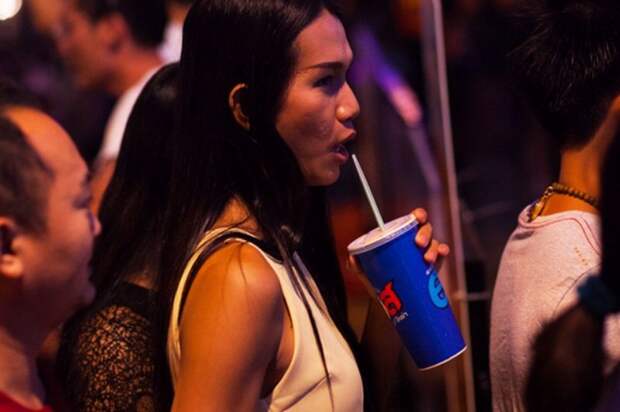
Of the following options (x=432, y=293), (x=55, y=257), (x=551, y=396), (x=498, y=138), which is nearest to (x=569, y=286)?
(x=432, y=293)

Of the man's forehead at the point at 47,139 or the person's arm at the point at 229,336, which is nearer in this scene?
the man's forehead at the point at 47,139

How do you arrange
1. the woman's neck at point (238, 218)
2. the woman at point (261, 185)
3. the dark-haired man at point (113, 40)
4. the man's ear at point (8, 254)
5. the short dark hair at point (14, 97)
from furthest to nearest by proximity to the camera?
the dark-haired man at point (113, 40)
the woman's neck at point (238, 218)
the woman at point (261, 185)
the short dark hair at point (14, 97)
the man's ear at point (8, 254)

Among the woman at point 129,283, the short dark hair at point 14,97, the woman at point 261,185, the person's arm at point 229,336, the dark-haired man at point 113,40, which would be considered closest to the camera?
the short dark hair at point 14,97

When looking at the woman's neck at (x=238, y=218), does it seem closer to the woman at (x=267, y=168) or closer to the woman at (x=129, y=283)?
the woman at (x=267, y=168)

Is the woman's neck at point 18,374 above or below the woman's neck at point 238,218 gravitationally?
below

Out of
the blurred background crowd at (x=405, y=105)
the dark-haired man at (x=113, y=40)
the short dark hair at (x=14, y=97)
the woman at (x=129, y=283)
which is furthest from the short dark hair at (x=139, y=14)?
the short dark hair at (x=14, y=97)

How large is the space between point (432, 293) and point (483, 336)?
47.1 inches

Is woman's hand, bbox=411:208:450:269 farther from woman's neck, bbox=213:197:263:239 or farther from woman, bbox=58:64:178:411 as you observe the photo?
woman, bbox=58:64:178:411

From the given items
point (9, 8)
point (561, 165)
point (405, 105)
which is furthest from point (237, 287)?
point (9, 8)

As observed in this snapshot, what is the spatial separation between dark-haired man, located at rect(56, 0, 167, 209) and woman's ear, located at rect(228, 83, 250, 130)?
234 cm

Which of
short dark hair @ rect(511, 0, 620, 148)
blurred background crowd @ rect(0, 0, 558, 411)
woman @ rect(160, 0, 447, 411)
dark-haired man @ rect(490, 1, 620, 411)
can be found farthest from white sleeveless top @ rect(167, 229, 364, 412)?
blurred background crowd @ rect(0, 0, 558, 411)

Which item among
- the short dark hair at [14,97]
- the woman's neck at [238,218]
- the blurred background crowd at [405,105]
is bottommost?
the blurred background crowd at [405,105]

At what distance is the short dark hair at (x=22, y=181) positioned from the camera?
1.59 meters

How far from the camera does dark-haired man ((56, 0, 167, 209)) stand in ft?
15.5
